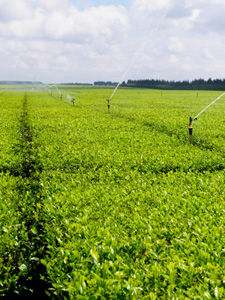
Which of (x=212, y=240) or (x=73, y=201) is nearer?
(x=212, y=240)

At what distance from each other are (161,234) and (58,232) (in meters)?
2.14

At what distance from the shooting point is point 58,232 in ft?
18.5

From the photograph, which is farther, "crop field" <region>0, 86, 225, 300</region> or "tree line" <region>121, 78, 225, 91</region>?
"tree line" <region>121, 78, 225, 91</region>

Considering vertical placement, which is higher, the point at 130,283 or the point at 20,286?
the point at 130,283

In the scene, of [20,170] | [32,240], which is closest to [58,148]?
[20,170]

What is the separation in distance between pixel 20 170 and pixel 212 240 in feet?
25.8

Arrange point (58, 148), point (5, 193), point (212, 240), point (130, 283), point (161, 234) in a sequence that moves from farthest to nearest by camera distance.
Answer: point (58, 148) → point (5, 193) → point (161, 234) → point (212, 240) → point (130, 283)

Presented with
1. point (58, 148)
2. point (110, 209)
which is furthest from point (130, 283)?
point (58, 148)

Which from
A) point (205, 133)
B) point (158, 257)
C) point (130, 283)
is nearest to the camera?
point (130, 283)

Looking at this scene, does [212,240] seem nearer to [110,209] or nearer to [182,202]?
[182,202]

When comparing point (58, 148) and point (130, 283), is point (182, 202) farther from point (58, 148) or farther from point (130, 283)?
point (58, 148)

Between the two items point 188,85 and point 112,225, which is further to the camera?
point 188,85

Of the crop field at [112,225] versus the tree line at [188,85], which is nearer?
the crop field at [112,225]

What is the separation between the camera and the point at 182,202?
6914 millimetres
